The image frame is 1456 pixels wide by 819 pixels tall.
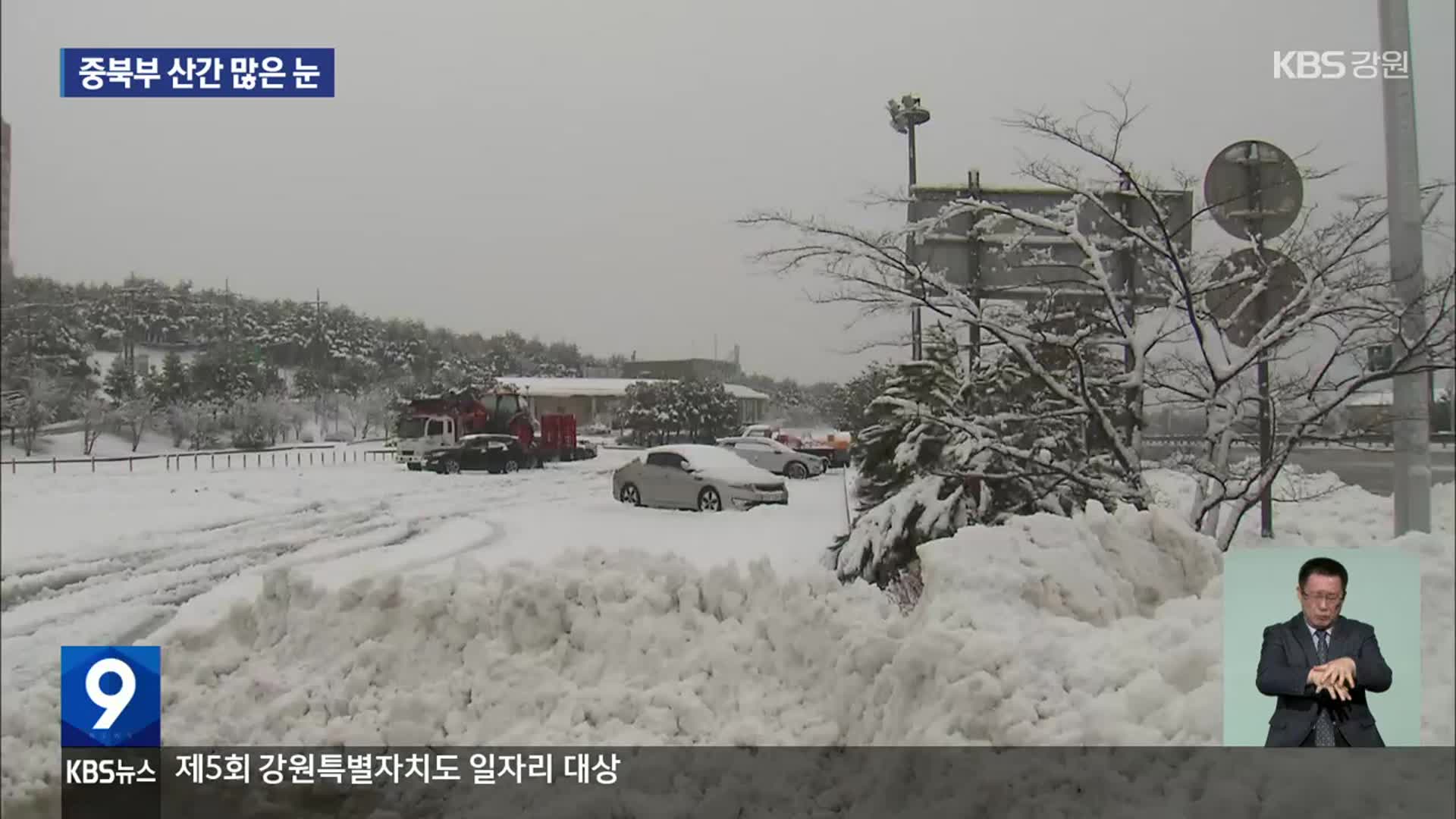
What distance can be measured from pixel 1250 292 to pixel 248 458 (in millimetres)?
3318

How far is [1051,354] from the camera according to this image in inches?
118

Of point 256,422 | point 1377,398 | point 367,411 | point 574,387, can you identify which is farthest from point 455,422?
point 1377,398

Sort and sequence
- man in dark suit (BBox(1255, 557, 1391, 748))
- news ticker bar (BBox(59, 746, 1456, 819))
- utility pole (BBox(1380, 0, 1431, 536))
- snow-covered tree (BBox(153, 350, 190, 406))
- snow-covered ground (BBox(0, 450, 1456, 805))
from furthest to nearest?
1. snow-covered tree (BBox(153, 350, 190, 406))
2. utility pole (BBox(1380, 0, 1431, 536))
3. snow-covered ground (BBox(0, 450, 1456, 805))
4. man in dark suit (BBox(1255, 557, 1391, 748))
5. news ticker bar (BBox(59, 746, 1456, 819))

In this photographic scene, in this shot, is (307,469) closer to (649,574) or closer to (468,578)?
(468,578)

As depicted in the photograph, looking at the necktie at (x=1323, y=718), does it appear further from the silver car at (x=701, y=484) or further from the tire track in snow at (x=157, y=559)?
the tire track in snow at (x=157, y=559)

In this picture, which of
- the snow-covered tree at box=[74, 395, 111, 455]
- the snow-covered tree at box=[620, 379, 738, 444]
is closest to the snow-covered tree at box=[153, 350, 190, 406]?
the snow-covered tree at box=[74, 395, 111, 455]

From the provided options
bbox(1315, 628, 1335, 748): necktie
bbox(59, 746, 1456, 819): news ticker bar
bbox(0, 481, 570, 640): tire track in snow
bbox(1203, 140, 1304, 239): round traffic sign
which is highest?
bbox(1203, 140, 1304, 239): round traffic sign

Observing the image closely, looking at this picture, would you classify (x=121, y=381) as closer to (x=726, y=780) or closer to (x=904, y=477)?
(x=726, y=780)

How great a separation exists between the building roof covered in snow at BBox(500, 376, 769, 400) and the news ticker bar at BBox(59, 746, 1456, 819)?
1102 millimetres

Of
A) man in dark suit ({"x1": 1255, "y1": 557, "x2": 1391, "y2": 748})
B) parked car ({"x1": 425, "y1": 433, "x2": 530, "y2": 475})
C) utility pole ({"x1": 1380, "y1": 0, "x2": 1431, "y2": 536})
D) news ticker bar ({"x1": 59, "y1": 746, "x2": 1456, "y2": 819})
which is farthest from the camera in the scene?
parked car ({"x1": 425, "y1": 433, "x2": 530, "y2": 475})

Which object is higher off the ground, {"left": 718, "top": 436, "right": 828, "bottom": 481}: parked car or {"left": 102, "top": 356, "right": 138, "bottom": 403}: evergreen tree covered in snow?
{"left": 102, "top": 356, "right": 138, "bottom": 403}: evergreen tree covered in snow

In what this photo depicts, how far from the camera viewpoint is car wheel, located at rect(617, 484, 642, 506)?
2959 mm

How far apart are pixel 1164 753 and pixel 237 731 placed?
2.67 meters

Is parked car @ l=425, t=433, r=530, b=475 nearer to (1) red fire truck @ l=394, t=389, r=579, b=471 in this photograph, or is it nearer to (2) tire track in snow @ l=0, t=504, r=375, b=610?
(1) red fire truck @ l=394, t=389, r=579, b=471
